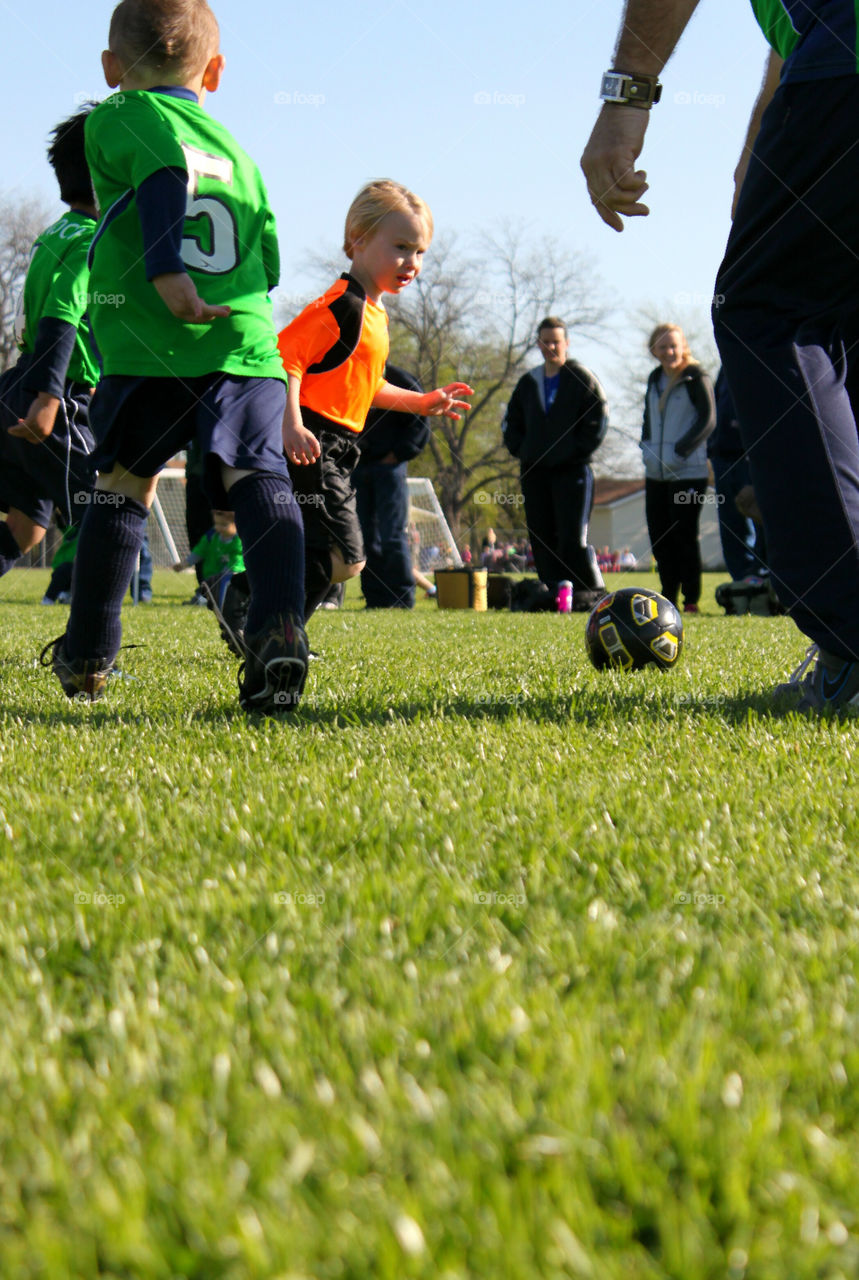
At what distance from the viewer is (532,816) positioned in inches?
80.7

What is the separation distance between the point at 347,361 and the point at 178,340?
6.95 feet

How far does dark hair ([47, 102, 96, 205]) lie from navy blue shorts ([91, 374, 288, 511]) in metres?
3.15

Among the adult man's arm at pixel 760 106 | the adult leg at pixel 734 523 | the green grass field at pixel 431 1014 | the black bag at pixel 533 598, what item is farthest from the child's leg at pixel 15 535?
the adult leg at pixel 734 523

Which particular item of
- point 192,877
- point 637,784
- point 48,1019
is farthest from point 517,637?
point 48,1019

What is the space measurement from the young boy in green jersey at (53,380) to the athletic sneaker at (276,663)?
3.10 m

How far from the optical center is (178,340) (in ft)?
11.6

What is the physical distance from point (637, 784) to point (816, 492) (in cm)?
111

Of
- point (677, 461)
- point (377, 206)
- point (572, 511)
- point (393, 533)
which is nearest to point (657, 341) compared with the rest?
point (677, 461)

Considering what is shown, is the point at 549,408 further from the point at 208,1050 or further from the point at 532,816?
the point at 208,1050

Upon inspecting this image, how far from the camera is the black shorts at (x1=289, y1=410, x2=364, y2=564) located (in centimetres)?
546

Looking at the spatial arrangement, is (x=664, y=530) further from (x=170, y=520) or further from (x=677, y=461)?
(x=170, y=520)

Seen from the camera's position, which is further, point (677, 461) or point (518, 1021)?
point (677, 461)

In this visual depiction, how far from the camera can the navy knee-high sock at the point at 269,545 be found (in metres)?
3.36

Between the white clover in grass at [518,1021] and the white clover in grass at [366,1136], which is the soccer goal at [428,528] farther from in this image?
the white clover in grass at [366,1136]
